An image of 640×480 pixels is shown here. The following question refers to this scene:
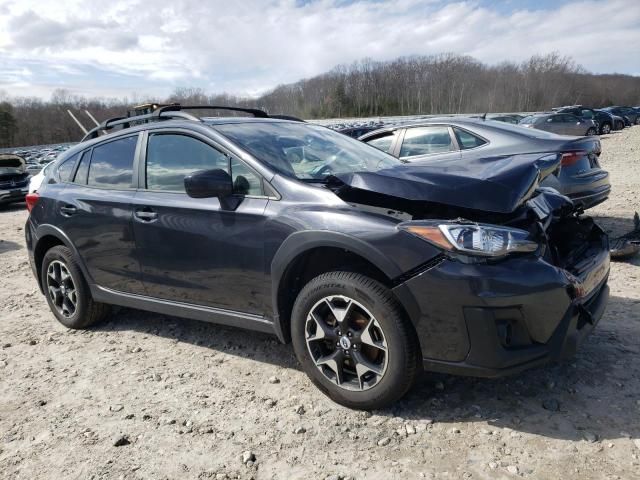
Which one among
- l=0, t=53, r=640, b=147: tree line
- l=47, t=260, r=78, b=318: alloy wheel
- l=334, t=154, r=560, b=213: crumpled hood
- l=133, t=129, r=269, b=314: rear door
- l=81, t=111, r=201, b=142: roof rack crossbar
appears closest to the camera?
l=334, t=154, r=560, b=213: crumpled hood

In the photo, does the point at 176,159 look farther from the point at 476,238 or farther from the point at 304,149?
the point at 476,238

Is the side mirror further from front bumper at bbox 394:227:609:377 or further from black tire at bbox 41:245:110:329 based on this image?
black tire at bbox 41:245:110:329

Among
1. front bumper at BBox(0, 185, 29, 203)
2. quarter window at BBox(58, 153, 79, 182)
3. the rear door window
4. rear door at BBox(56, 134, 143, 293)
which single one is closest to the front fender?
rear door at BBox(56, 134, 143, 293)

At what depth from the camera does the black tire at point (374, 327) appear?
2551 mm

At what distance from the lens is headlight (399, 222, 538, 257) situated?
2381mm

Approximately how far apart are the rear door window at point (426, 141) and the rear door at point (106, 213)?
13.5 ft

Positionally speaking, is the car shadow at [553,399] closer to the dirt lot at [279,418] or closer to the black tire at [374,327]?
the dirt lot at [279,418]

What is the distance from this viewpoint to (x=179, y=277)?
3.46 m

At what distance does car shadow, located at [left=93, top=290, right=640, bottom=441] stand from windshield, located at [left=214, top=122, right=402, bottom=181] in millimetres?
1361

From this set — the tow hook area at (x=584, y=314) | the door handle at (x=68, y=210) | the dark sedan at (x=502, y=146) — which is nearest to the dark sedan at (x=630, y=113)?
the dark sedan at (x=502, y=146)

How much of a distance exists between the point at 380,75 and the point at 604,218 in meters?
118

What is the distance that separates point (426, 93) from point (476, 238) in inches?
4606

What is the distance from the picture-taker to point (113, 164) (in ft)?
13.1

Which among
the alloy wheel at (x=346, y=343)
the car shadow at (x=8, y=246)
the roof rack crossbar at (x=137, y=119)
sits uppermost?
the roof rack crossbar at (x=137, y=119)
